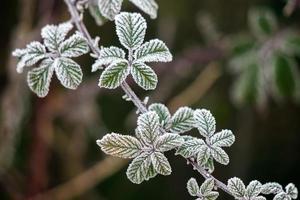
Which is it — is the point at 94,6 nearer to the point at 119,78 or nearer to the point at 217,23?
the point at 119,78

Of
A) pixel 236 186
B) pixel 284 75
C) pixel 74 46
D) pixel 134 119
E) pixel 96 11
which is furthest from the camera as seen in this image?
pixel 134 119

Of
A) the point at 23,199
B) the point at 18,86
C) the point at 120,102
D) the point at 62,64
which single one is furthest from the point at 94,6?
the point at 120,102

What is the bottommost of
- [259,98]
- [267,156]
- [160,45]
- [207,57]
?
[267,156]

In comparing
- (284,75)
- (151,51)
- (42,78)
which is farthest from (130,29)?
(284,75)

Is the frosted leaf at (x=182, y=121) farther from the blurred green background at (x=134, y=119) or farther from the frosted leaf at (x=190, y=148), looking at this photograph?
the blurred green background at (x=134, y=119)

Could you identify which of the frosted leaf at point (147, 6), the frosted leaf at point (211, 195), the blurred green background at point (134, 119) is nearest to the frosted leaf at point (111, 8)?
the frosted leaf at point (147, 6)

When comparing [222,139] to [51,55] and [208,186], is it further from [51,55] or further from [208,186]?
[51,55]
